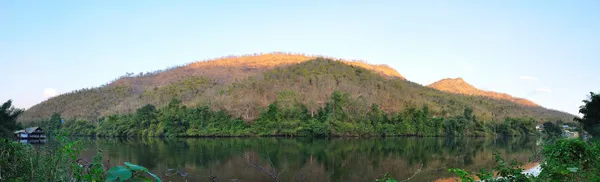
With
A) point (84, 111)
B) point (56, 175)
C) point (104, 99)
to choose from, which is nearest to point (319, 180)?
point (56, 175)

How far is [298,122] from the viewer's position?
66625 mm

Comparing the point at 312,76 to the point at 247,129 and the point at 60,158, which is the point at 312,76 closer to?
the point at 247,129

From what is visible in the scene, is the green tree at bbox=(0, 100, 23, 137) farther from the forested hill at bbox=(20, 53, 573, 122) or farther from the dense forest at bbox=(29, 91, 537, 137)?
the forested hill at bbox=(20, 53, 573, 122)

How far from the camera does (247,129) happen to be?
6688 cm

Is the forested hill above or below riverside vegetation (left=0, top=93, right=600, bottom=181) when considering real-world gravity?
above

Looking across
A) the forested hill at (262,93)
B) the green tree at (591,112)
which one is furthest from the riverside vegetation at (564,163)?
the forested hill at (262,93)

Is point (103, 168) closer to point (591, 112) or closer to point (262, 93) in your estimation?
point (591, 112)

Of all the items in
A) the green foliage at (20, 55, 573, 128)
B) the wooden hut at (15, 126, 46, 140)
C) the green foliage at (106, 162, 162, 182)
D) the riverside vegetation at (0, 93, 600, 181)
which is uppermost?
the green foliage at (20, 55, 573, 128)

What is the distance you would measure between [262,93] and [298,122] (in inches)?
865

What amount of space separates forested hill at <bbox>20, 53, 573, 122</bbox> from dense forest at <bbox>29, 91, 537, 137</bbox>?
2.05 m

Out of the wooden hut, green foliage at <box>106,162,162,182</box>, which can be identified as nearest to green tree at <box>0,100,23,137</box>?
the wooden hut

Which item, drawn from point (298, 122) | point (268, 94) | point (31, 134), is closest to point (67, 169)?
point (298, 122)

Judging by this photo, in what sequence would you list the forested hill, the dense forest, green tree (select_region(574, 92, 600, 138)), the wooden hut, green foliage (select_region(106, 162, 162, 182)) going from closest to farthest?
green foliage (select_region(106, 162, 162, 182)) < green tree (select_region(574, 92, 600, 138)) < the wooden hut < the dense forest < the forested hill

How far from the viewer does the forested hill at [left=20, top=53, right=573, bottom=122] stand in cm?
7969
